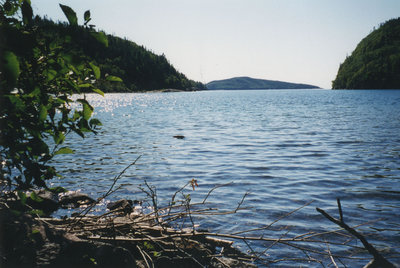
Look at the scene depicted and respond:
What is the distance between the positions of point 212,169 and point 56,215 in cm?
640

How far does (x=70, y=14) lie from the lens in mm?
2398

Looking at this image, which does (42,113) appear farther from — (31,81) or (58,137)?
(58,137)

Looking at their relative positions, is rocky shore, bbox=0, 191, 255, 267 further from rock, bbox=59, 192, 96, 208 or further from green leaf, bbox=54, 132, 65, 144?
rock, bbox=59, 192, 96, 208

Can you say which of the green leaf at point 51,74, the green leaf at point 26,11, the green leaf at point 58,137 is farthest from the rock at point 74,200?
the green leaf at point 26,11

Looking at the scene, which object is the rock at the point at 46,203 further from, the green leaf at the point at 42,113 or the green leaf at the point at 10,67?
the green leaf at the point at 10,67

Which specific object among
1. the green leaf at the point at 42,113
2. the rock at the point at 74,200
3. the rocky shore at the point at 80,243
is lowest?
the rock at the point at 74,200

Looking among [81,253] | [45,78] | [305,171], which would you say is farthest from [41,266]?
[305,171]

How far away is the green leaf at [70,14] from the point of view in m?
2.34

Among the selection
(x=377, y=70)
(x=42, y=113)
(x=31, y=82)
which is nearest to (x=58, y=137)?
(x=42, y=113)

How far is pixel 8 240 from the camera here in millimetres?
3352

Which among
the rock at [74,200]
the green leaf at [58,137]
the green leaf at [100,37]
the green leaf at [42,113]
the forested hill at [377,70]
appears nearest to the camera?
the green leaf at [100,37]

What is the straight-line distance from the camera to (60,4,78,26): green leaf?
92.2 inches

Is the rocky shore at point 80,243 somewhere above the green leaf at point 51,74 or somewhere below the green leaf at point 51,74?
below

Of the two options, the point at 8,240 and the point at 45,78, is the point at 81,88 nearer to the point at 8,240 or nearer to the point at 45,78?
the point at 45,78
